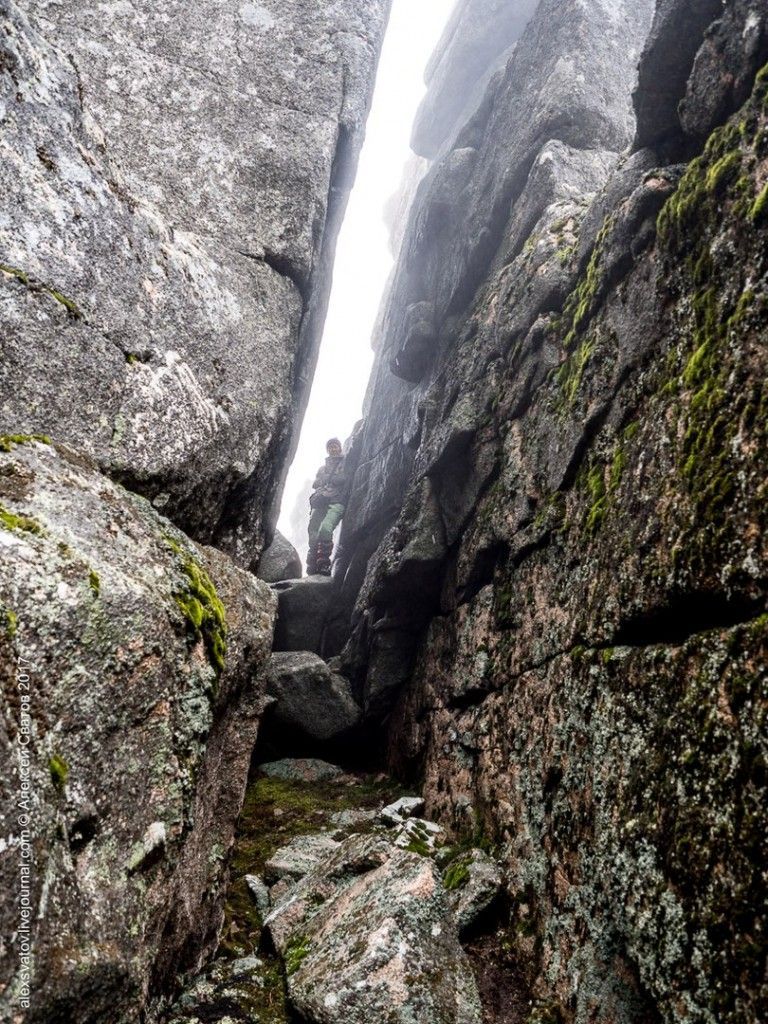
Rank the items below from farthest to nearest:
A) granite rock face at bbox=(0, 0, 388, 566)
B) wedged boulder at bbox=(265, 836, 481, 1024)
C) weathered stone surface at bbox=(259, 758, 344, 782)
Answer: weathered stone surface at bbox=(259, 758, 344, 782)
granite rock face at bbox=(0, 0, 388, 566)
wedged boulder at bbox=(265, 836, 481, 1024)

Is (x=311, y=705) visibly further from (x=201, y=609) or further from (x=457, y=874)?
(x=201, y=609)

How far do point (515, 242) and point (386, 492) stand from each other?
9.39m

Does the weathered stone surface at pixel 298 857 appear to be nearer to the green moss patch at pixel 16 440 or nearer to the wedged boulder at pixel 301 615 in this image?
the green moss patch at pixel 16 440

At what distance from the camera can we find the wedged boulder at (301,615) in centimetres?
2217

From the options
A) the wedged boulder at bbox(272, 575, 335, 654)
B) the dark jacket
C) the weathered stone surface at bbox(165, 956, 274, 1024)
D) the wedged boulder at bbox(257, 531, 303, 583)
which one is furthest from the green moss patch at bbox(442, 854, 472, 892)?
the dark jacket

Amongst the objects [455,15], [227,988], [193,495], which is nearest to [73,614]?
[193,495]

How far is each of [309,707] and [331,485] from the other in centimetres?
1379

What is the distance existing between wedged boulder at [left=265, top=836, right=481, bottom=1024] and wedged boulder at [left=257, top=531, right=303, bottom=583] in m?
17.8

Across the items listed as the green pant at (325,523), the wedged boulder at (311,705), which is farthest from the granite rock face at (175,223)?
the green pant at (325,523)

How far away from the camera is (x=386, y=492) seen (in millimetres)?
22125

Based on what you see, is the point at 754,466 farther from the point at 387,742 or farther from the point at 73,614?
the point at 387,742

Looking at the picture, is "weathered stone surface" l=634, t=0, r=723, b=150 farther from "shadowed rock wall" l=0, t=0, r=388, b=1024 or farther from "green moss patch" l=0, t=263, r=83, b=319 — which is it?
"green moss patch" l=0, t=263, r=83, b=319

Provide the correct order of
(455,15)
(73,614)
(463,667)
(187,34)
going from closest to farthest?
(73,614) → (463,667) → (187,34) → (455,15)

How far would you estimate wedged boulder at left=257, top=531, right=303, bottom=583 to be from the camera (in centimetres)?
2598
